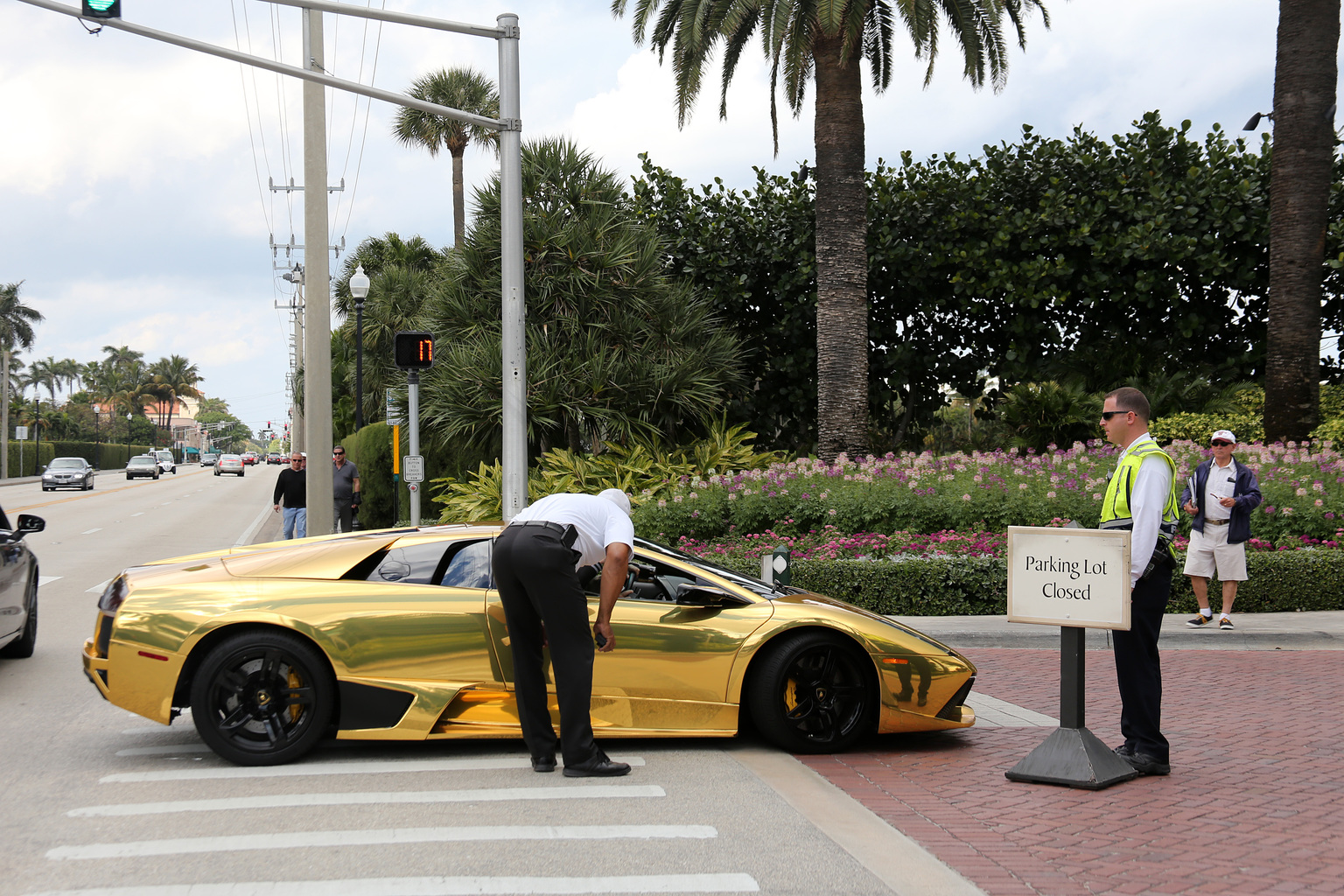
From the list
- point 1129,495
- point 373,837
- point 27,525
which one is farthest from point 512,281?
point 373,837

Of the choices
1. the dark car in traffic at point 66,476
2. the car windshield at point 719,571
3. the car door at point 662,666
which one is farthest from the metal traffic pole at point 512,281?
the dark car in traffic at point 66,476

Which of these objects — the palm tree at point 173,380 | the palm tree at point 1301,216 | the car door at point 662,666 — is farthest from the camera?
the palm tree at point 173,380

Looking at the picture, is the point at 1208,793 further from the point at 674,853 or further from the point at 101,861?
the point at 101,861

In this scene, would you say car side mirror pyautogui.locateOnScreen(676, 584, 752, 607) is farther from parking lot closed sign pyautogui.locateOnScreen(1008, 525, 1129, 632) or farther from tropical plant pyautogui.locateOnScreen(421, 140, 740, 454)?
tropical plant pyautogui.locateOnScreen(421, 140, 740, 454)

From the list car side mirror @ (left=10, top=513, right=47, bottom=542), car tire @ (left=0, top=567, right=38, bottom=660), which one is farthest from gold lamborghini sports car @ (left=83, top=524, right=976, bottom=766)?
car tire @ (left=0, top=567, right=38, bottom=660)

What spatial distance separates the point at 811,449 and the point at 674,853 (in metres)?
17.5

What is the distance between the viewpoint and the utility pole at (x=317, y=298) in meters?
15.7

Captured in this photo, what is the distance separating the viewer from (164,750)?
20.1 ft

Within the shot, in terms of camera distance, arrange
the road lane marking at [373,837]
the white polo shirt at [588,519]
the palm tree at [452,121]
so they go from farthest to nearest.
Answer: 1. the palm tree at [452,121]
2. the white polo shirt at [588,519]
3. the road lane marking at [373,837]

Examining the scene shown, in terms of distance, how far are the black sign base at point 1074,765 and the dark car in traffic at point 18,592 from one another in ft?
23.4

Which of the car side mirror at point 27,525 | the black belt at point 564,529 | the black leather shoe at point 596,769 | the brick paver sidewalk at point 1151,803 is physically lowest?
the brick paver sidewalk at point 1151,803

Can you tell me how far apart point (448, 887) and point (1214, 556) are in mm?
8747

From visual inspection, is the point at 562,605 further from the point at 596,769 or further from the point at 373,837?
the point at 373,837

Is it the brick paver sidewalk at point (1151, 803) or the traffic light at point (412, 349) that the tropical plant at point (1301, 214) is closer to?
the brick paver sidewalk at point (1151, 803)
